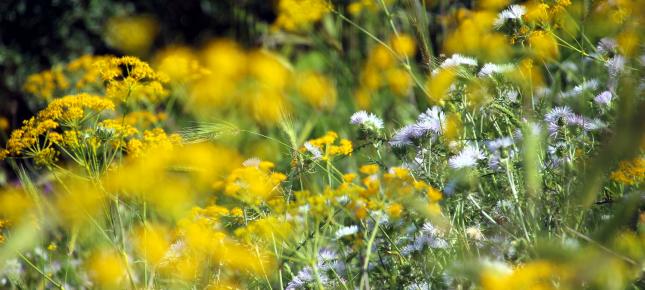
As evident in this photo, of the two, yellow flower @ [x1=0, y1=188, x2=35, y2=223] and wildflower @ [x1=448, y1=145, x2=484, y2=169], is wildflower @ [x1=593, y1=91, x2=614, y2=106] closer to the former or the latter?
wildflower @ [x1=448, y1=145, x2=484, y2=169]

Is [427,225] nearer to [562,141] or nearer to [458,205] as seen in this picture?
[458,205]

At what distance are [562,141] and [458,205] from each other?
0.43 metres

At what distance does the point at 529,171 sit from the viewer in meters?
1.48

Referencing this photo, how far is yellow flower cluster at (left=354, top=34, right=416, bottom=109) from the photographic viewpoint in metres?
3.82

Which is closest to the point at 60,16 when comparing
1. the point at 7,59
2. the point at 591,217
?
the point at 7,59

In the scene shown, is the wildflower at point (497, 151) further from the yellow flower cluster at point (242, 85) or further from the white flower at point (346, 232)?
the yellow flower cluster at point (242, 85)

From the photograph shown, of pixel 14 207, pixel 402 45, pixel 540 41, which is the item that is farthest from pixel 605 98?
pixel 14 207

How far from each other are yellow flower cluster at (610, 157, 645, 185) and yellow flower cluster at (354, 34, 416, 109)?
1716mm

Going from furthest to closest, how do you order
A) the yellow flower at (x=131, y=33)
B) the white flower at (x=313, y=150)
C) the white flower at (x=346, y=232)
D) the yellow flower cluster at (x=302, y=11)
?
the yellow flower at (x=131, y=33), the yellow flower cluster at (x=302, y=11), the white flower at (x=313, y=150), the white flower at (x=346, y=232)

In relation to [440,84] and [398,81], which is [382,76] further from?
[440,84]

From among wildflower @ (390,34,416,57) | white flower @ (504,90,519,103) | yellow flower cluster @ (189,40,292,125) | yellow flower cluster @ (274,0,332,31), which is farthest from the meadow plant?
yellow flower cluster @ (189,40,292,125)

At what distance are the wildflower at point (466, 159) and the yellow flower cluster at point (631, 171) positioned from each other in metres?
0.32

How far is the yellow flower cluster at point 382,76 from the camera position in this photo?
382 cm

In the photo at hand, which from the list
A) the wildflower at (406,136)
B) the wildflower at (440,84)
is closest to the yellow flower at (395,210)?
the wildflower at (406,136)
